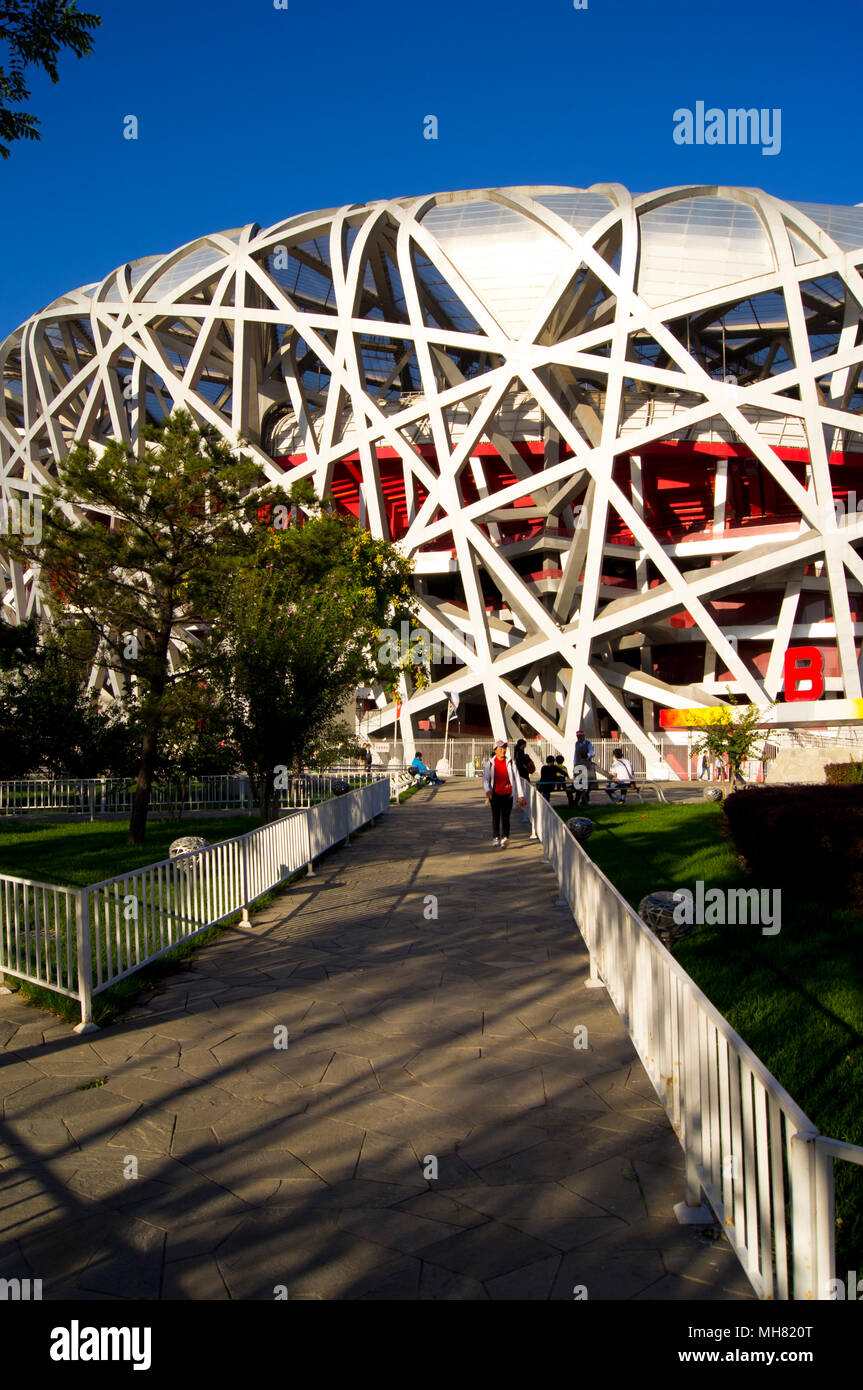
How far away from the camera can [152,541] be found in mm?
15719

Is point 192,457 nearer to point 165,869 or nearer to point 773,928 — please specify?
point 165,869

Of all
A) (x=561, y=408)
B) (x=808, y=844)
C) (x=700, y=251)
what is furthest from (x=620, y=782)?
(x=700, y=251)

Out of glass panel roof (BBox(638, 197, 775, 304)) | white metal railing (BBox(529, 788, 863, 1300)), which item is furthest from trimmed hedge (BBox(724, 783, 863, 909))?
glass panel roof (BBox(638, 197, 775, 304))

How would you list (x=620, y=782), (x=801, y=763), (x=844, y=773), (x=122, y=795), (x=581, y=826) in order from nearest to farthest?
(x=581, y=826)
(x=844, y=773)
(x=620, y=782)
(x=122, y=795)
(x=801, y=763)

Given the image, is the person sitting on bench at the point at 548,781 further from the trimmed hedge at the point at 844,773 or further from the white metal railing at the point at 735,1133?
the white metal railing at the point at 735,1133

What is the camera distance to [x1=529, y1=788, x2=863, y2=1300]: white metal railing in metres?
2.75

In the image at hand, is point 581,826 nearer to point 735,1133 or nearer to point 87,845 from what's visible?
point 87,845

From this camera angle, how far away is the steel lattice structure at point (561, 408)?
98.6 ft

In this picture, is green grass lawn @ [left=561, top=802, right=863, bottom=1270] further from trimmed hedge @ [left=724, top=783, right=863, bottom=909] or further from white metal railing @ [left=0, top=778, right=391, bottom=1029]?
white metal railing @ [left=0, top=778, right=391, bottom=1029]

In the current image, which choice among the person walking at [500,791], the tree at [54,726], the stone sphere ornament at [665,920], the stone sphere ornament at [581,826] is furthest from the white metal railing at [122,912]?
the tree at [54,726]

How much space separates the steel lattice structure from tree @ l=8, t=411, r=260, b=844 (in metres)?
16.9

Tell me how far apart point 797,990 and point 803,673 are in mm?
30690

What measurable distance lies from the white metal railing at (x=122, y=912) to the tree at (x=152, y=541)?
19.3 ft
